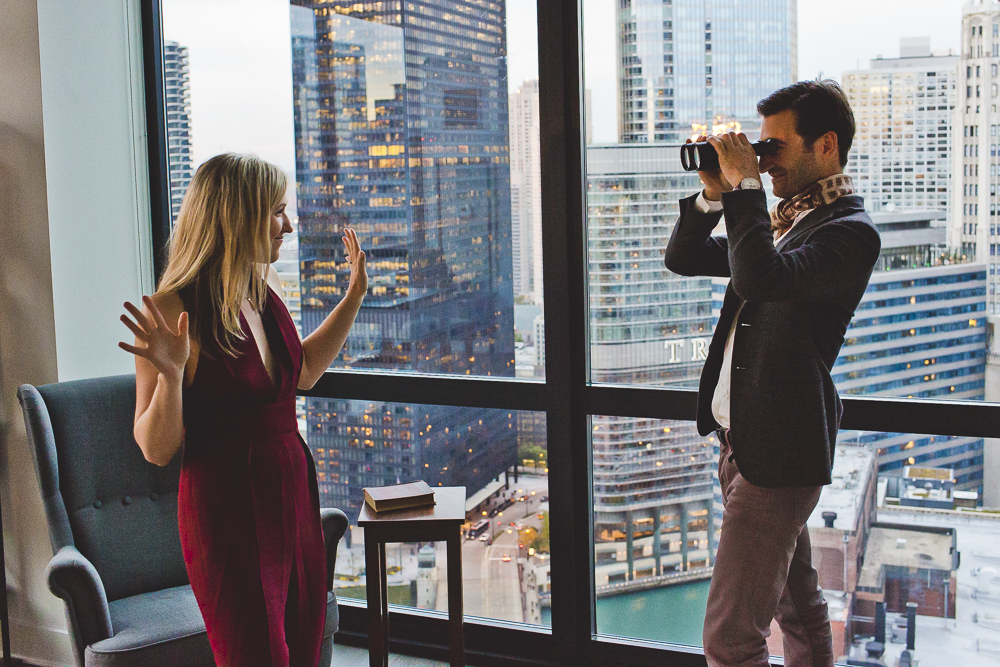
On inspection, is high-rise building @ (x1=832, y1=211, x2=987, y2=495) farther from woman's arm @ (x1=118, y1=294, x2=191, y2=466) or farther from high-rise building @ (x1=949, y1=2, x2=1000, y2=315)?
woman's arm @ (x1=118, y1=294, x2=191, y2=466)

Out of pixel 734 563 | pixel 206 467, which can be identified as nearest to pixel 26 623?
pixel 206 467

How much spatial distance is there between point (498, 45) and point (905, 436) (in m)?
1.68

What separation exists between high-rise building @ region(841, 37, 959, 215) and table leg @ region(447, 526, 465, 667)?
4.77 feet

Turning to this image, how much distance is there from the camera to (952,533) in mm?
2297

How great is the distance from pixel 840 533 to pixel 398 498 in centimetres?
128

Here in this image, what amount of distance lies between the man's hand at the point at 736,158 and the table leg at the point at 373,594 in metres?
1.21

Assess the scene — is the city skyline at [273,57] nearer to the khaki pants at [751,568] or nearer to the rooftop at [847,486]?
the rooftop at [847,486]

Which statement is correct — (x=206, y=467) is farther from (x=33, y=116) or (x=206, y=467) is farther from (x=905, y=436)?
(x=905, y=436)

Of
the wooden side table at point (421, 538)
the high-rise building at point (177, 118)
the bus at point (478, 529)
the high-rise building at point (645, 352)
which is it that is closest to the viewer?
the wooden side table at point (421, 538)

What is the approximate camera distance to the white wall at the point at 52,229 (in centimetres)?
270

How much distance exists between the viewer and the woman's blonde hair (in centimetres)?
180

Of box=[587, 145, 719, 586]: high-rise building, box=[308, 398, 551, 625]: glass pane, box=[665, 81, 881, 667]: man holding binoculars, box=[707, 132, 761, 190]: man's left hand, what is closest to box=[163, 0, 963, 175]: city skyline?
box=[587, 145, 719, 586]: high-rise building

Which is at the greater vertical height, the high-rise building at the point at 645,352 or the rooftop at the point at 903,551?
the high-rise building at the point at 645,352

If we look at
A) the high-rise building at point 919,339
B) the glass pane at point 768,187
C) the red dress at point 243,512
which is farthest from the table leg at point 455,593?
the high-rise building at point 919,339
